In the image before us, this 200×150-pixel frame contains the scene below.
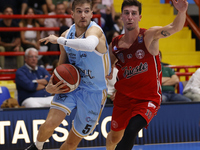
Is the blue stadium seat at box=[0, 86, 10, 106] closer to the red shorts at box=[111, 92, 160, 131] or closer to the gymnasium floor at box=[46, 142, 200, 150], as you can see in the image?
the gymnasium floor at box=[46, 142, 200, 150]

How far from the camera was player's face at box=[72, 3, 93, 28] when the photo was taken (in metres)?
4.31

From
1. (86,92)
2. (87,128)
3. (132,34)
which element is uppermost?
(132,34)

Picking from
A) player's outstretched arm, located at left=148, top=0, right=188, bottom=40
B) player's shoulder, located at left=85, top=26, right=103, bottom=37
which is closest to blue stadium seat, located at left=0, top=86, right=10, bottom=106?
player's shoulder, located at left=85, top=26, right=103, bottom=37

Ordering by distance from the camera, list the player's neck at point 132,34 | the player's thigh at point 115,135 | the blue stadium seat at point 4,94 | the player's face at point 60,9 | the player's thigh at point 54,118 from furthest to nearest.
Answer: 1. the player's face at point 60,9
2. the blue stadium seat at point 4,94
3. the player's thigh at point 115,135
4. the player's neck at point 132,34
5. the player's thigh at point 54,118

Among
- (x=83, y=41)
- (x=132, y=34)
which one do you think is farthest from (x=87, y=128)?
(x=132, y=34)

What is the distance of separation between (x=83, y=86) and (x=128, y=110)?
0.62 metres

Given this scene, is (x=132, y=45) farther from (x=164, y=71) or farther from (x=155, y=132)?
(x=164, y=71)

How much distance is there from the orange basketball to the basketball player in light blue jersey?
7 centimetres

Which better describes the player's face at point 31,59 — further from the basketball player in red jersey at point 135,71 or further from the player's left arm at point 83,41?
the player's left arm at point 83,41

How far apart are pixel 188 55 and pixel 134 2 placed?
269 inches

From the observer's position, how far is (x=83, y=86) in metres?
4.44

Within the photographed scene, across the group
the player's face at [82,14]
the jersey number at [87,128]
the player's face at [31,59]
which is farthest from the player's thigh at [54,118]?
the player's face at [31,59]

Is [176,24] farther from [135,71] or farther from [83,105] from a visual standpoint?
[83,105]

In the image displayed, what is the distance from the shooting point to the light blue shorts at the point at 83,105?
436 centimetres
